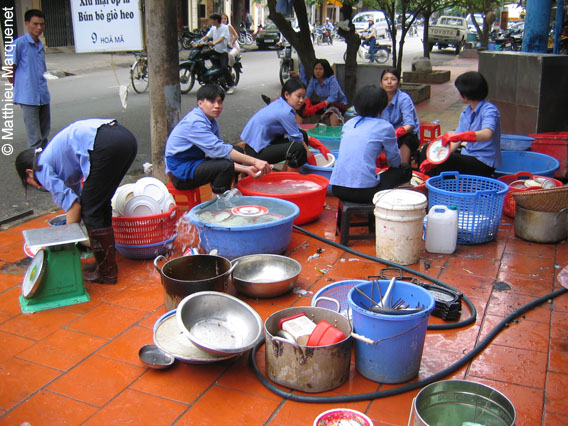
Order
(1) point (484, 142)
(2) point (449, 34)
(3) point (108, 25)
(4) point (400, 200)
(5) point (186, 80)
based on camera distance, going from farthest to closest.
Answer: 1. (2) point (449, 34)
2. (5) point (186, 80)
3. (3) point (108, 25)
4. (1) point (484, 142)
5. (4) point (400, 200)

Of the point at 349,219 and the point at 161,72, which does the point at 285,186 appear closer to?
the point at 349,219

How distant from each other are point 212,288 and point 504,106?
579 centimetres

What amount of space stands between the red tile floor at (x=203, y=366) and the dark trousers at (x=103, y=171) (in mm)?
515

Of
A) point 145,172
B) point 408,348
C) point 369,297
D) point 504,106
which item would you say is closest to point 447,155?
point 369,297

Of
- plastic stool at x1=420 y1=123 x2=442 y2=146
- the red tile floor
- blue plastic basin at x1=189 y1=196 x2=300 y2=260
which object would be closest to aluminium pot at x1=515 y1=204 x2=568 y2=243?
the red tile floor

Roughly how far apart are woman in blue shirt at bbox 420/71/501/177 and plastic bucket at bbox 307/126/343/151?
1.85 m

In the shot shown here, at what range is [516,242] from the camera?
15.6 ft

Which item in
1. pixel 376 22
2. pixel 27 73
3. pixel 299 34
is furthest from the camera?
pixel 376 22

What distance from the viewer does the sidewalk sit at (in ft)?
8.81

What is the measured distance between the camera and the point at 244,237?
4156 millimetres

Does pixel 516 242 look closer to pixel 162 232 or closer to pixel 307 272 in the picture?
pixel 307 272

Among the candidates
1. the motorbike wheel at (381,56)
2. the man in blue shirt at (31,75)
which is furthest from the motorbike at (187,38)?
the man in blue shirt at (31,75)

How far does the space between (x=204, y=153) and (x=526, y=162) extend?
11.3ft

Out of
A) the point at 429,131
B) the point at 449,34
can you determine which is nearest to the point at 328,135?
the point at 429,131
